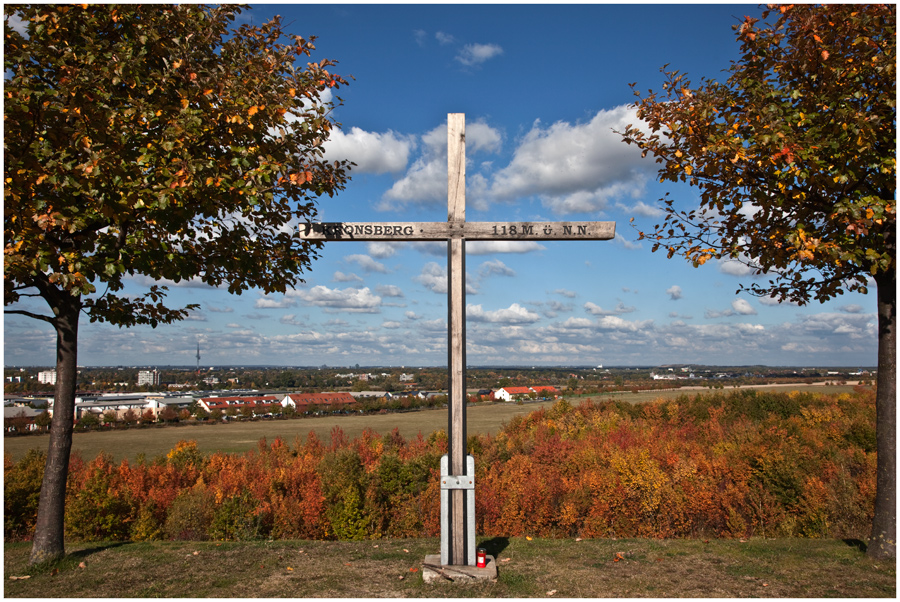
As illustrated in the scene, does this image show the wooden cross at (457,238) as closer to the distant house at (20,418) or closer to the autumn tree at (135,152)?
the autumn tree at (135,152)

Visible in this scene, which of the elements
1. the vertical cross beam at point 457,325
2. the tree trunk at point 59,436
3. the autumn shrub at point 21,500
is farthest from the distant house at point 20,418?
the vertical cross beam at point 457,325

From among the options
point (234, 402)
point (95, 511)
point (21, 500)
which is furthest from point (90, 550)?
point (234, 402)

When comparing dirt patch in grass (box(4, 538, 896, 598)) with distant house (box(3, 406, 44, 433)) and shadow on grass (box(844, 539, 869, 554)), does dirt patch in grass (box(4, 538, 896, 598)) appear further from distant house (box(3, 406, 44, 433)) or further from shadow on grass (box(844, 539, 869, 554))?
distant house (box(3, 406, 44, 433))

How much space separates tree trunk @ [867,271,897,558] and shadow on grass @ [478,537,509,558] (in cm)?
406

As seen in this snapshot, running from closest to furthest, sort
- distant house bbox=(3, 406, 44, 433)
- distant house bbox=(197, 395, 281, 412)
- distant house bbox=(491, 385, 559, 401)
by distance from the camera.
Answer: distant house bbox=(3, 406, 44, 433) < distant house bbox=(197, 395, 281, 412) < distant house bbox=(491, 385, 559, 401)

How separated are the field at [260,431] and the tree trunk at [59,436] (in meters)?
52.3

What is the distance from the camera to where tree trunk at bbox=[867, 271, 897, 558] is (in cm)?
588

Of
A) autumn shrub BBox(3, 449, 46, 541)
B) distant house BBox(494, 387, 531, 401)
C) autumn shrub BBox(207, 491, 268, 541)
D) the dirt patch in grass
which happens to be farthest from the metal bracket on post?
distant house BBox(494, 387, 531, 401)

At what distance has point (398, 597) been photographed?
4.76 metres

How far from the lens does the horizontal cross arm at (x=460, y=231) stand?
5539mm

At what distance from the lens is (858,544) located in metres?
6.57

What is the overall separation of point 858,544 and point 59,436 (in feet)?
31.4

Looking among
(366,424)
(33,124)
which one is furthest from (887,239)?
(366,424)

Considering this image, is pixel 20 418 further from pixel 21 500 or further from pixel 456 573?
pixel 456 573
